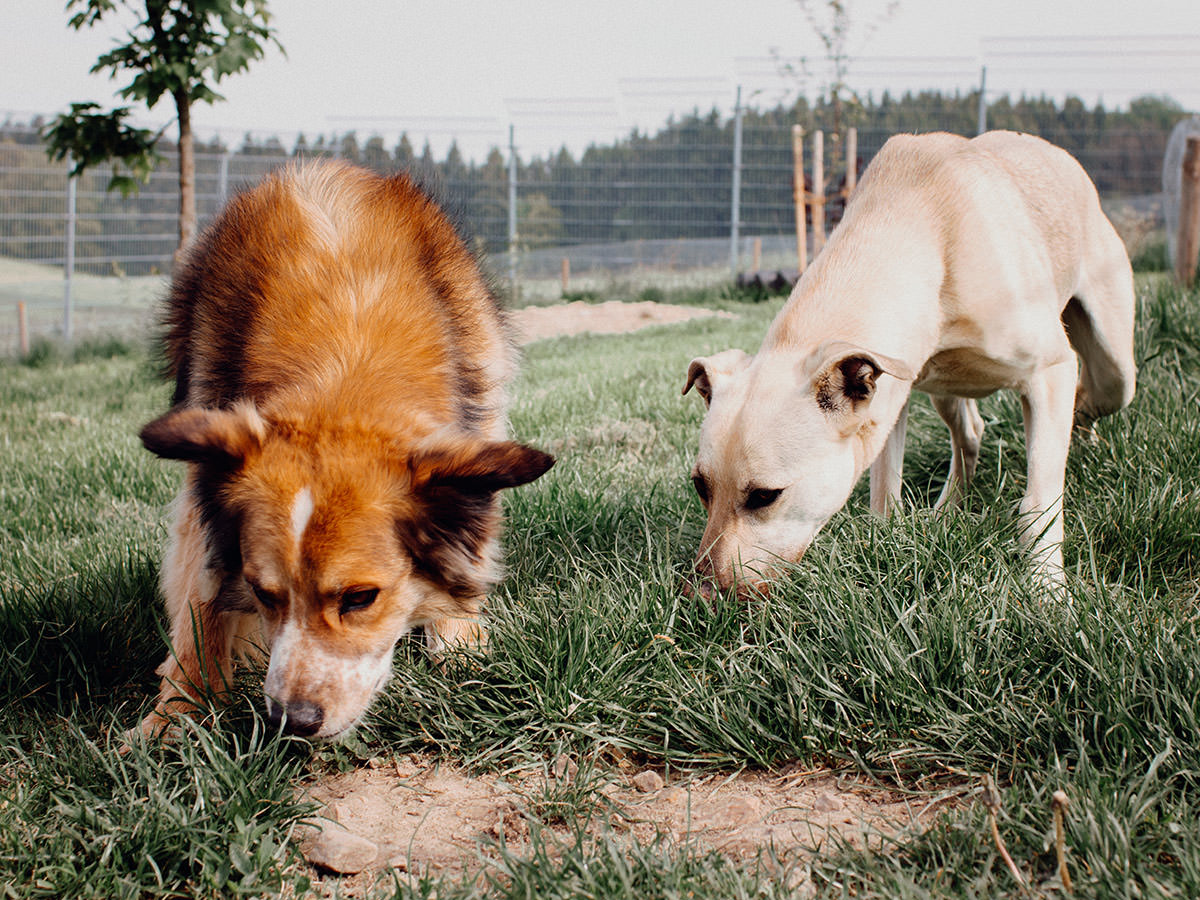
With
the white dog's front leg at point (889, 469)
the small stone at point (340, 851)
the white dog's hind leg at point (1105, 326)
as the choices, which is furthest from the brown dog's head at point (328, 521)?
the white dog's hind leg at point (1105, 326)

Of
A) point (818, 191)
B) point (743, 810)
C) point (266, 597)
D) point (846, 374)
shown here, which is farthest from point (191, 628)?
point (818, 191)

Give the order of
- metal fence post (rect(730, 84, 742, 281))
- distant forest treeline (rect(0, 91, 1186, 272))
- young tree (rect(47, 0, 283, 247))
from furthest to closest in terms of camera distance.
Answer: metal fence post (rect(730, 84, 742, 281)), distant forest treeline (rect(0, 91, 1186, 272)), young tree (rect(47, 0, 283, 247))

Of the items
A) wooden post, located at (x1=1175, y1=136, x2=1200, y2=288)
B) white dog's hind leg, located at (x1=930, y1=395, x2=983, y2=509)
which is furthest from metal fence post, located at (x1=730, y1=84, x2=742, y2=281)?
white dog's hind leg, located at (x1=930, y1=395, x2=983, y2=509)

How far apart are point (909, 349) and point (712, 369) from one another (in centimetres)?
69

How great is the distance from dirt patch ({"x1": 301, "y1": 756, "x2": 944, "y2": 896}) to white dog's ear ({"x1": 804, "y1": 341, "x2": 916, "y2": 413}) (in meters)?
1.21

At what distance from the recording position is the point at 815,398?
3.06 metres

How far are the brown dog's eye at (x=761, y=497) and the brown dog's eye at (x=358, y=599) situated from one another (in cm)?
124

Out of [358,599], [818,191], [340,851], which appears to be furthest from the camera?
[818,191]

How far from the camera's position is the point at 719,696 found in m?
2.54

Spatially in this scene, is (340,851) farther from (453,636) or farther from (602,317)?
(602,317)

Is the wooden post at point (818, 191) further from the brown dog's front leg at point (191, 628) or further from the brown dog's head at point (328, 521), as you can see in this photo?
the brown dog's head at point (328, 521)

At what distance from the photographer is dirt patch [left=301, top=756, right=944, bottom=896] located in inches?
83.3

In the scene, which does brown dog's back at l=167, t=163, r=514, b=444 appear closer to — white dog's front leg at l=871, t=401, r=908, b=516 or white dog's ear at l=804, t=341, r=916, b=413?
Answer: white dog's ear at l=804, t=341, r=916, b=413

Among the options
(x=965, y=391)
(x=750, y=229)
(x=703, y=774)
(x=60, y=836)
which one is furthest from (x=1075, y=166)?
(x=750, y=229)
